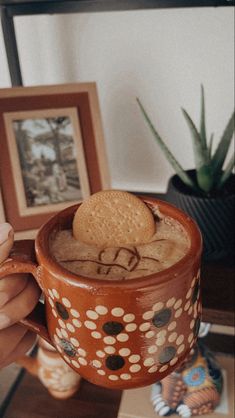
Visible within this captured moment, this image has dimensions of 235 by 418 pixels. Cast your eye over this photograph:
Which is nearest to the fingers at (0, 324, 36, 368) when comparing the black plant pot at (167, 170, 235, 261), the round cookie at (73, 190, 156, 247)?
the round cookie at (73, 190, 156, 247)

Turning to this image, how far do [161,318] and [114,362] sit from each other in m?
0.05

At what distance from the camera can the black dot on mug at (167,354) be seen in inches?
12.0

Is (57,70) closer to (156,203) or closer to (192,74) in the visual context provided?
(192,74)

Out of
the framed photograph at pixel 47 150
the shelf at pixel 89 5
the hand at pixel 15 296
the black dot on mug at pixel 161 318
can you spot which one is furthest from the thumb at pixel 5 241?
the shelf at pixel 89 5

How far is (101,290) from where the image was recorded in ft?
0.90

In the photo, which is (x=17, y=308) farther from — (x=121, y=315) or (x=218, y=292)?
(x=218, y=292)

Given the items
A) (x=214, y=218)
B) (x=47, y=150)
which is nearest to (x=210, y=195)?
(x=214, y=218)

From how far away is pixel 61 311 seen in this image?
0.98 ft

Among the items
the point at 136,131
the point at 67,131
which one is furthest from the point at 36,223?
the point at 136,131

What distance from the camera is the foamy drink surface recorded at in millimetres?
299

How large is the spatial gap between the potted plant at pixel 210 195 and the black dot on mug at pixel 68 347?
0.26 metres

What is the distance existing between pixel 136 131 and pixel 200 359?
346 mm

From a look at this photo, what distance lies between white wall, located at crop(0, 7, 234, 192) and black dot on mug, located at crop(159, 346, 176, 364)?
423 mm

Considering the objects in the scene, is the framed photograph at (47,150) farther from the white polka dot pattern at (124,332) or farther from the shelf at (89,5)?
the white polka dot pattern at (124,332)
